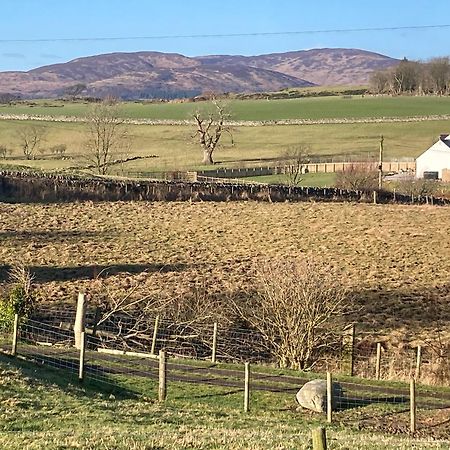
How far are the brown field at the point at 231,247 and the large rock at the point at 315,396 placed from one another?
7936 millimetres

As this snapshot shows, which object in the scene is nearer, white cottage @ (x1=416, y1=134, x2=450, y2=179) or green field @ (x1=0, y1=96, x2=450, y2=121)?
white cottage @ (x1=416, y1=134, x2=450, y2=179)

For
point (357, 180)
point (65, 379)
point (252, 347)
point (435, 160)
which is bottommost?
point (252, 347)

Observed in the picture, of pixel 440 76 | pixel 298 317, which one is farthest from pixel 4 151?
pixel 440 76

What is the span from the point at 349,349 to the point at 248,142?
80058mm

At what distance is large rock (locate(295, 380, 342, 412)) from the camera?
14.9m

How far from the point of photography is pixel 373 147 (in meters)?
90.9

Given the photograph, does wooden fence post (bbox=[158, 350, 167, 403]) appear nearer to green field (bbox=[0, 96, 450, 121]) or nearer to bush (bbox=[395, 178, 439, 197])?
Result: bush (bbox=[395, 178, 439, 197])

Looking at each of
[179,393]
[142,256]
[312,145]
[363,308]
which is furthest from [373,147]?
[179,393]

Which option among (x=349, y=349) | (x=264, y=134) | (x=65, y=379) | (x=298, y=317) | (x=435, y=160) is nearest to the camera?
(x=65, y=379)

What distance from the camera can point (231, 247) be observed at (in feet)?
117

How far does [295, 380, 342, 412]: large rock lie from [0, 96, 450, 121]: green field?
97.5 metres

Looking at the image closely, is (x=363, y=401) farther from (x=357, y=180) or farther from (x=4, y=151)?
(x=4, y=151)

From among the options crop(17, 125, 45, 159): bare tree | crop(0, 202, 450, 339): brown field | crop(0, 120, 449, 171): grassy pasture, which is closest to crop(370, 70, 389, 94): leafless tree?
crop(0, 120, 449, 171): grassy pasture

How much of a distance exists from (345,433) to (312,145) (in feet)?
271
